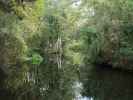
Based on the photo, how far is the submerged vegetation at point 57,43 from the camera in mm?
17828

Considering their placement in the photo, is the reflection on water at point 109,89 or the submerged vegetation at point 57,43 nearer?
the reflection on water at point 109,89

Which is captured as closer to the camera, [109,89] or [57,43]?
[109,89]

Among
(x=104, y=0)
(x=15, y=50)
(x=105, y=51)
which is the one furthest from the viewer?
(x=105, y=51)

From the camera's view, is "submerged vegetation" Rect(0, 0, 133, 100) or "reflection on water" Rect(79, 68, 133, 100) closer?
"reflection on water" Rect(79, 68, 133, 100)

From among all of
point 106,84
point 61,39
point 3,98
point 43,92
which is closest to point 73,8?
point 61,39

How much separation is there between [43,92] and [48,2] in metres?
18.2

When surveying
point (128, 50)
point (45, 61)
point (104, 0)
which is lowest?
point (45, 61)

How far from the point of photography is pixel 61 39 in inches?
1438

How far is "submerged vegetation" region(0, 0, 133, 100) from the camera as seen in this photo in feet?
58.5

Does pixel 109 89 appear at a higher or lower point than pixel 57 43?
lower

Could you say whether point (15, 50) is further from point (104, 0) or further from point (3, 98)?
point (104, 0)

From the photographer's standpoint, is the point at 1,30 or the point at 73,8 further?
the point at 73,8

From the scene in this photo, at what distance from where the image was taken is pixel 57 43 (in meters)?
36.5

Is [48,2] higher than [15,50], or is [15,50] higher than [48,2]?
[48,2]
